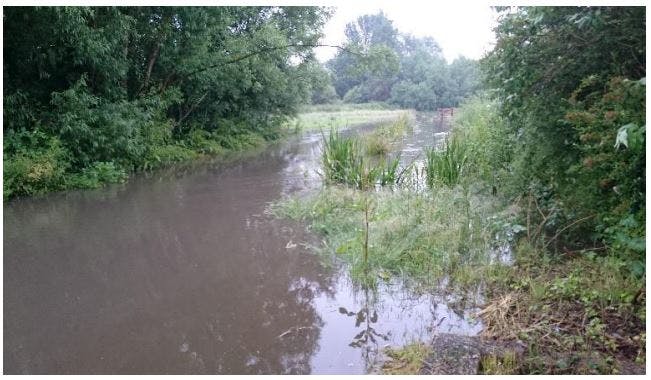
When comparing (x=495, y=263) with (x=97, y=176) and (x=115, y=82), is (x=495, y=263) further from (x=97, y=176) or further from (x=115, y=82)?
(x=115, y=82)

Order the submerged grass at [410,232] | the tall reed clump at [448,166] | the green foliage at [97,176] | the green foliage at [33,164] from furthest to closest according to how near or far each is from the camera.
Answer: the green foliage at [97,176] → the green foliage at [33,164] → the tall reed clump at [448,166] → the submerged grass at [410,232]

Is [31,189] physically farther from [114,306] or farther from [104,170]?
[114,306]

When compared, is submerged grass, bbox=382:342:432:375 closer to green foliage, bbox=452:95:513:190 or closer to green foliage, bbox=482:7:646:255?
green foliage, bbox=482:7:646:255

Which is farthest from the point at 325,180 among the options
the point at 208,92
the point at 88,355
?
the point at 208,92

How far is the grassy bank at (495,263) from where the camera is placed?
9.77ft

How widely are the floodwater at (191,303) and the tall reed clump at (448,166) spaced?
2214 millimetres

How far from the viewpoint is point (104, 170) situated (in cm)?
930

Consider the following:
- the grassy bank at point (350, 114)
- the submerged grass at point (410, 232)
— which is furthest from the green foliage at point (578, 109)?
the grassy bank at point (350, 114)

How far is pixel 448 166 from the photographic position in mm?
7047

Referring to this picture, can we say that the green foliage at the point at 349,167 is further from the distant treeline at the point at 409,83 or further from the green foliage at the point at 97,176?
the distant treeline at the point at 409,83

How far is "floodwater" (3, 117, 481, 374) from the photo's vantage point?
323 cm

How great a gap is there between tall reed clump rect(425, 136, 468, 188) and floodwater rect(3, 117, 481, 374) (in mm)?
2214

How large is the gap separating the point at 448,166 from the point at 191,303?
4295 millimetres

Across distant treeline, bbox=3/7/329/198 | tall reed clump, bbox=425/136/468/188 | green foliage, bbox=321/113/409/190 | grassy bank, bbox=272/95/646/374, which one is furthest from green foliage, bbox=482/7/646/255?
distant treeline, bbox=3/7/329/198
